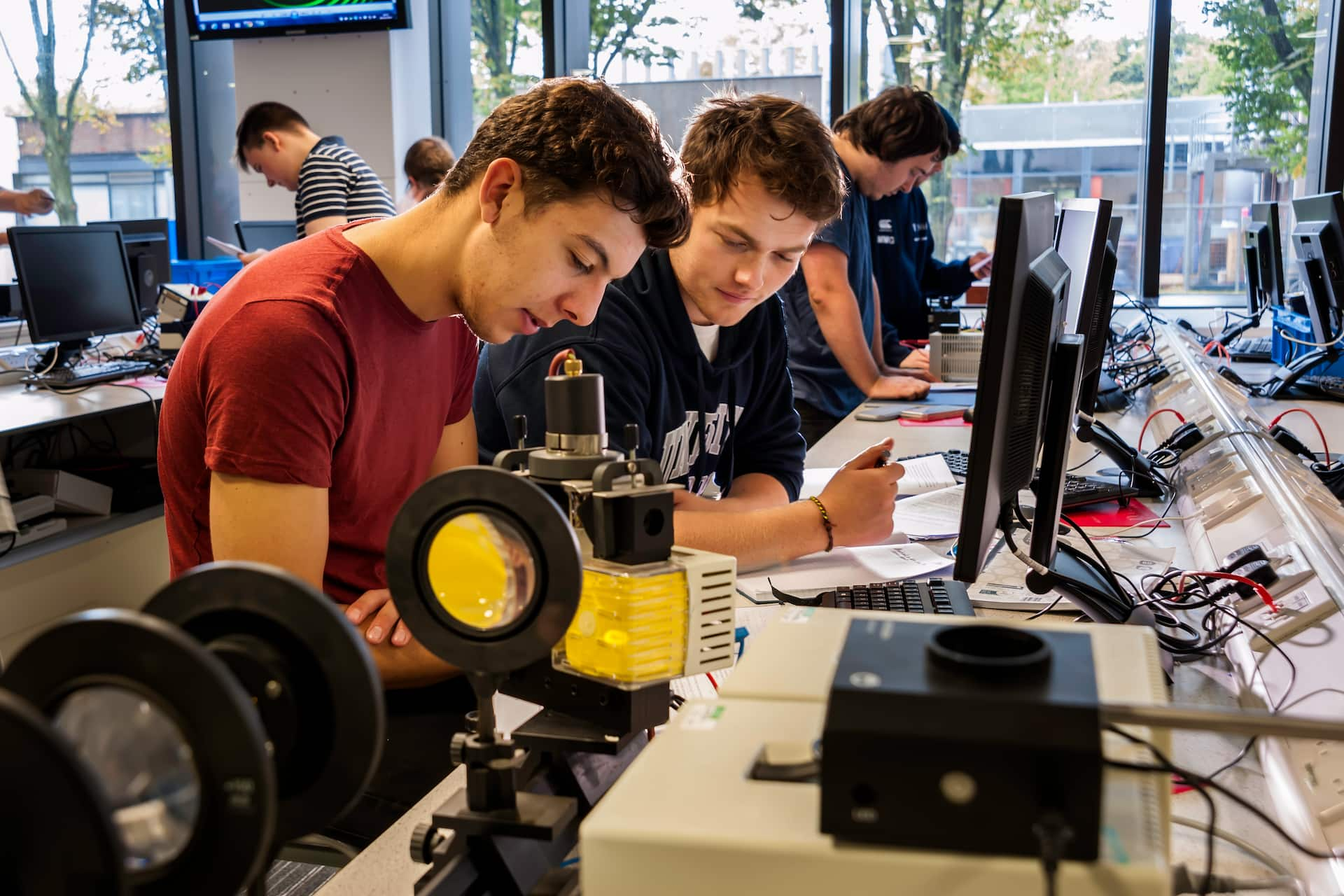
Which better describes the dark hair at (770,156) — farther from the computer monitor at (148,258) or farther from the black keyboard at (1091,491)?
the computer monitor at (148,258)

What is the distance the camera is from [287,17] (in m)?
5.57

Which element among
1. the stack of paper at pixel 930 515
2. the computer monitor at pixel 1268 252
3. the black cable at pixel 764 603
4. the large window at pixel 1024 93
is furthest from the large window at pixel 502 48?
the black cable at pixel 764 603

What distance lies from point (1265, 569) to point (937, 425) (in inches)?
61.2

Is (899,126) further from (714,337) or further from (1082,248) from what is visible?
(1082,248)

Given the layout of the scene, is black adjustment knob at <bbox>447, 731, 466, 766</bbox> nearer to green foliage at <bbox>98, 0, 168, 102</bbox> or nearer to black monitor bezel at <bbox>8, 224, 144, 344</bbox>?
black monitor bezel at <bbox>8, 224, 144, 344</bbox>

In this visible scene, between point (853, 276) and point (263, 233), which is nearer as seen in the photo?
point (853, 276)

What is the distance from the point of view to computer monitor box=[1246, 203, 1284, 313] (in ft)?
13.7

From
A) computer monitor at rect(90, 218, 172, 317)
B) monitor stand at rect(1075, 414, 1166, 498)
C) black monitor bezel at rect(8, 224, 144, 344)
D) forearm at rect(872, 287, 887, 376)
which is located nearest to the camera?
monitor stand at rect(1075, 414, 1166, 498)

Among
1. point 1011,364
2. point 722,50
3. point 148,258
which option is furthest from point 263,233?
point 1011,364

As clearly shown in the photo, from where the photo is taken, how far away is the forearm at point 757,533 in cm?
151

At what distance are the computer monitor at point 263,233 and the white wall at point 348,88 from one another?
2.10ft

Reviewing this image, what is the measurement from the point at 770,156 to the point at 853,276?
180 cm

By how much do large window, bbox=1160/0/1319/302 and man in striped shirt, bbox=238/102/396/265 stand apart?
3812mm

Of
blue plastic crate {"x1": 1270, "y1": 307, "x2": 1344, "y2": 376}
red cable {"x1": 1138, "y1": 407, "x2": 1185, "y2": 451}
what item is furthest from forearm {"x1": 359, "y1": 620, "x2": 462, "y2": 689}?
blue plastic crate {"x1": 1270, "y1": 307, "x2": 1344, "y2": 376}
